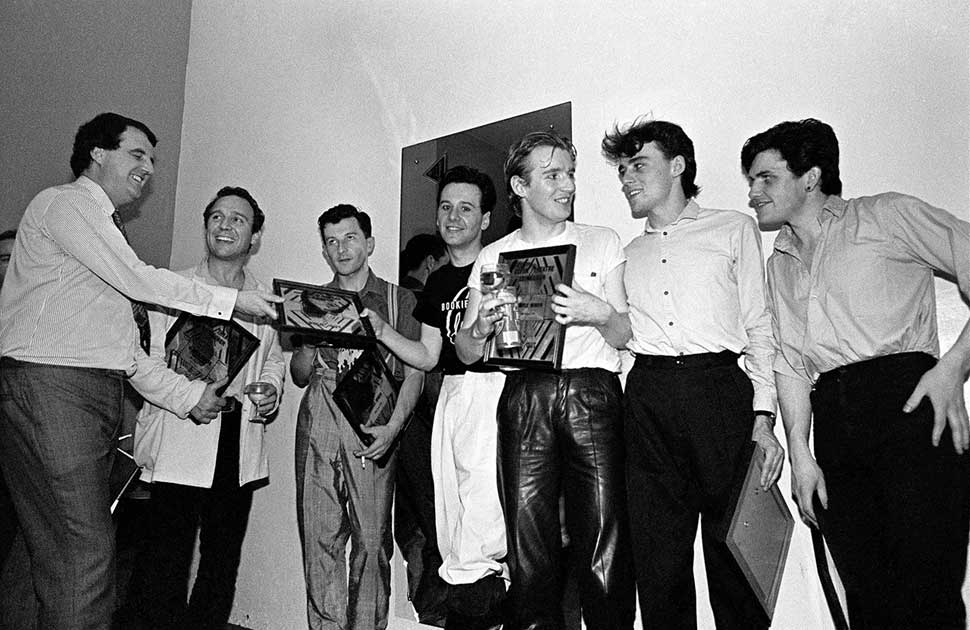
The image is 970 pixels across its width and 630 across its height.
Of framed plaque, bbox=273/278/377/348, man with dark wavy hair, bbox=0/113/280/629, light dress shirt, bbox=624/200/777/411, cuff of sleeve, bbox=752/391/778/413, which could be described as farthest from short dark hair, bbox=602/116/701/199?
man with dark wavy hair, bbox=0/113/280/629

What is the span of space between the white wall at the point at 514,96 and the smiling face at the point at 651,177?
33cm

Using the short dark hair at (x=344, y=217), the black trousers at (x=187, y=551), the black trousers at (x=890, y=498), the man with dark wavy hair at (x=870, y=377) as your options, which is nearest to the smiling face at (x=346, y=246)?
the short dark hair at (x=344, y=217)

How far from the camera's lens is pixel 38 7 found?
165 inches

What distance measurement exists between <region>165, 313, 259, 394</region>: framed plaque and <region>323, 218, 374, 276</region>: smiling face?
497mm

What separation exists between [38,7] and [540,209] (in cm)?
347

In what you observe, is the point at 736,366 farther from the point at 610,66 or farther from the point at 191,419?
the point at 191,419

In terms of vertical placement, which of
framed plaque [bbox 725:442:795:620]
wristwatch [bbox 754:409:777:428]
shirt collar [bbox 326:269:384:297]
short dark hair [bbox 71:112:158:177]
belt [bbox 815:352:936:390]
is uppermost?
short dark hair [bbox 71:112:158:177]

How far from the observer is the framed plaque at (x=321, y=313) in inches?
110

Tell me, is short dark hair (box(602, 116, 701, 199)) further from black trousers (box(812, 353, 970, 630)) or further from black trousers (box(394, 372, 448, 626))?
black trousers (box(394, 372, 448, 626))

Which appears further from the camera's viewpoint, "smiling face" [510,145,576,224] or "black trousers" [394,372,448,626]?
"black trousers" [394,372,448,626]

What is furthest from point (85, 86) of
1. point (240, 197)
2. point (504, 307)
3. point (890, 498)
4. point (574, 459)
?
point (890, 498)

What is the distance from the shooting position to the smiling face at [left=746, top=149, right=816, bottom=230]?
2.34 metres

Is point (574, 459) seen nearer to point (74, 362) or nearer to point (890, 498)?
point (890, 498)

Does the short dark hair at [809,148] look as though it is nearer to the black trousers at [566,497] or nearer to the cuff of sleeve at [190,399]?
the black trousers at [566,497]
